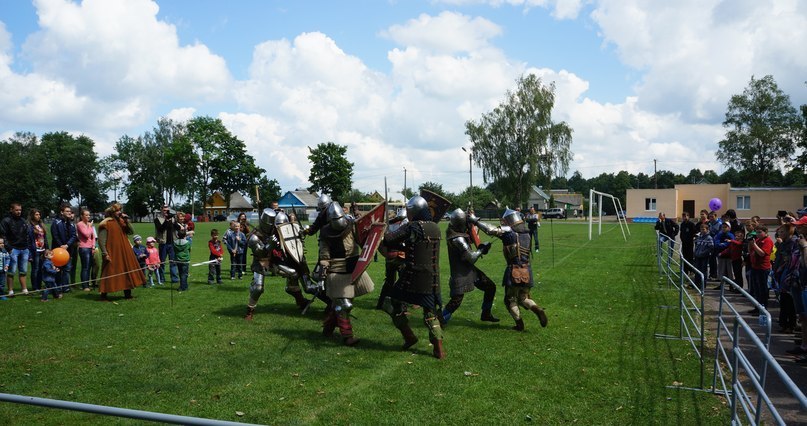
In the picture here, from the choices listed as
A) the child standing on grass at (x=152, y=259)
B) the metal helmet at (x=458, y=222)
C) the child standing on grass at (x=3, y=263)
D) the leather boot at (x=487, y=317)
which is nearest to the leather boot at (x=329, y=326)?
the metal helmet at (x=458, y=222)

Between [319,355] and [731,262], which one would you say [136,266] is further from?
[731,262]

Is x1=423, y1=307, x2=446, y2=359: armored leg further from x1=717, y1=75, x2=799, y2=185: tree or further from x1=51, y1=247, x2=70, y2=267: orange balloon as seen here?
x1=717, y1=75, x2=799, y2=185: tree

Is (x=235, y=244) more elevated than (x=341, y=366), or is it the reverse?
(x=235, y=244)

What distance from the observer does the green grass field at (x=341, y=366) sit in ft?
16.7

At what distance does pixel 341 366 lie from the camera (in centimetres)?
650

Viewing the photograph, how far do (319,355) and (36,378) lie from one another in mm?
3103

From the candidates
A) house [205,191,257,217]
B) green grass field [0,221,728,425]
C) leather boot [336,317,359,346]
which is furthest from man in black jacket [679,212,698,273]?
house [205,191,257,217]

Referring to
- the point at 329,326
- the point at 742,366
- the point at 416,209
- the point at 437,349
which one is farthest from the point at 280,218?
the point at 742,366

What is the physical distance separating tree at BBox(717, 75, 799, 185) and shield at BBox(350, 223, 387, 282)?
5748 cm

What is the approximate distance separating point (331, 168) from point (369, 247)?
210 feet

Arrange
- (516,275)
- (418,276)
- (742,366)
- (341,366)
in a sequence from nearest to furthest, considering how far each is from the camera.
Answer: (742,366) < (341,366) < (418,276) < (516,275)

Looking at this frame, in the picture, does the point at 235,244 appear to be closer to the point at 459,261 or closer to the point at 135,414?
the point at 459,261

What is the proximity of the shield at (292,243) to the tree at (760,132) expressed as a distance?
57023mm

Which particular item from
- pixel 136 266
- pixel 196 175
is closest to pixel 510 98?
pixel 196 175
